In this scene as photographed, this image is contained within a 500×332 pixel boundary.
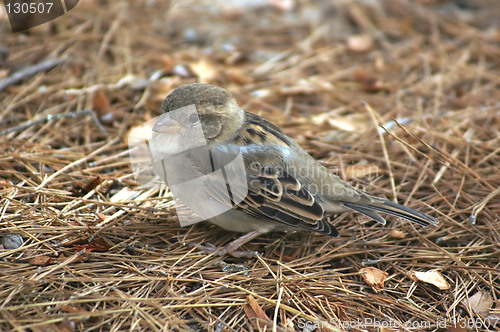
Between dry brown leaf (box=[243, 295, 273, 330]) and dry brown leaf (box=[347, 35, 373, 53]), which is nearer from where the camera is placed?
dry brown leaf (box=[243, 295, 273, 330])

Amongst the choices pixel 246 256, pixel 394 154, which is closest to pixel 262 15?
pixel 394 154

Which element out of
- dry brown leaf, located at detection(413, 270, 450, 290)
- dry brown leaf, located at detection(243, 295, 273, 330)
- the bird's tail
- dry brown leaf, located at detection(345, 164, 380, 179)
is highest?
the bird's tail

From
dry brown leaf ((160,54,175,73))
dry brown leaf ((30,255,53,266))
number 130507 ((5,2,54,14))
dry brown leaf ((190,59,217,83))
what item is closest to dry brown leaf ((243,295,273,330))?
dry brown leaf ((30,255,53,266))

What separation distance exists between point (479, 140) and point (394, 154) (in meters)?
0.87

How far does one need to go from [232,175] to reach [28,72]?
9.31 ft

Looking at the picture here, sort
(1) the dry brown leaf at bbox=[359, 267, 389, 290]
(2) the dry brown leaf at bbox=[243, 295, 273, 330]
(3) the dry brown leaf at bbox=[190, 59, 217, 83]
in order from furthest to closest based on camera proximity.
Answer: (3) the dry brown leaf at bbox=[190, 59, 217, 83] → (1) the dry brown leaf at bbox=[359, 267, 389, 290] → (2) the dry brown leaf at bbox=[243, 295, 273, 330]

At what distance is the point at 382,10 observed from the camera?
7207mm

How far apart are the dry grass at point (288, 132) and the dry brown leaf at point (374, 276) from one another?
4 cm

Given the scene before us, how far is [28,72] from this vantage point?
16.5 ft

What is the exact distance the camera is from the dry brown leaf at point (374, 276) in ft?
10.9

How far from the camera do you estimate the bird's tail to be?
3598mm

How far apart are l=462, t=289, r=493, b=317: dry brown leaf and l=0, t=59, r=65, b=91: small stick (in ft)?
14.9

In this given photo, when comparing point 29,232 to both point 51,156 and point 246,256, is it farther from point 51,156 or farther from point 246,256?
point 246,256

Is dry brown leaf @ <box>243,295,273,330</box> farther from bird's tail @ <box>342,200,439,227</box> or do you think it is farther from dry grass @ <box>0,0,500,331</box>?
bird's tail @ <box>342,200,439,227</box>
